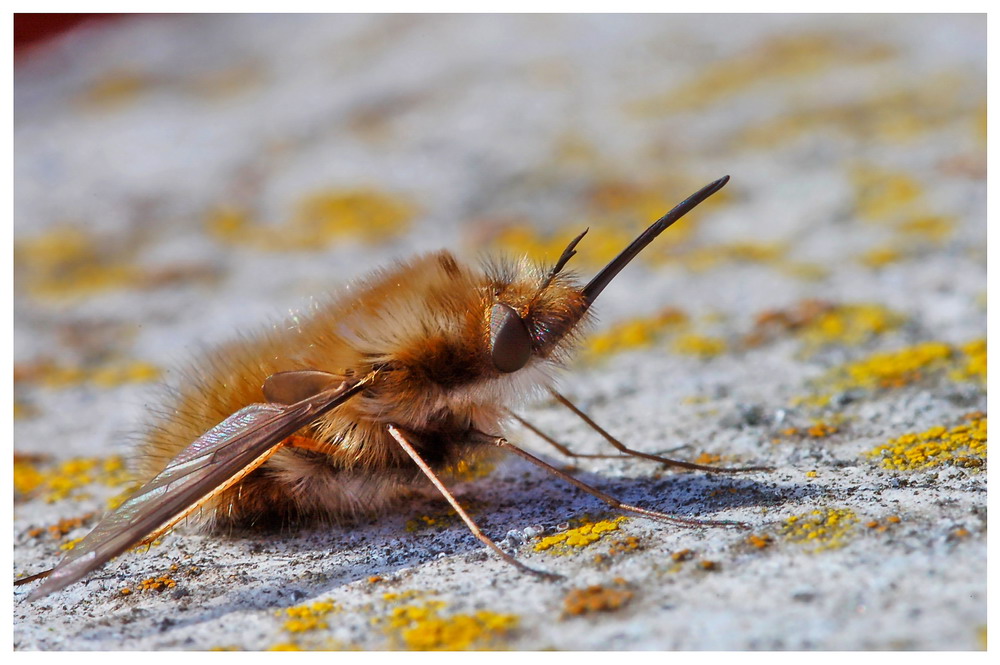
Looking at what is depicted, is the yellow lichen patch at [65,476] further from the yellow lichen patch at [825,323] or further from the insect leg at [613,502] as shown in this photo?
the yellow lichen patch at [825,323]

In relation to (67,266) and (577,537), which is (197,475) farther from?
(67,266)

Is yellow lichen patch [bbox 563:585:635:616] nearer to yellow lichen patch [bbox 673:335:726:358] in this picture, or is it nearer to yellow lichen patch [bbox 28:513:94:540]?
yellow lichen patch [bbox 28:513:94:540]

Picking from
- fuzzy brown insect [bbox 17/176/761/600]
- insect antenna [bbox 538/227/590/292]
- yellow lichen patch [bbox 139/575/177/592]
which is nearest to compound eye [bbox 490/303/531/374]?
fuzzy brown insect [bbox 17/176/761/600]

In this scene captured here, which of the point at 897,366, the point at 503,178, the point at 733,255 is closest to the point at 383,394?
the point at 897,366

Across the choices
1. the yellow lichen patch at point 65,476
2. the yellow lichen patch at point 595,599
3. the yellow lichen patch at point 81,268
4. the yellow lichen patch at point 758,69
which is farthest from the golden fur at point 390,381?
the yellow lichen patch at point 758,69

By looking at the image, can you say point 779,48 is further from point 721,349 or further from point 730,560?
point 730,560

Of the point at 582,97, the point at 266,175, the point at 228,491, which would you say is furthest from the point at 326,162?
the point at 228,491
